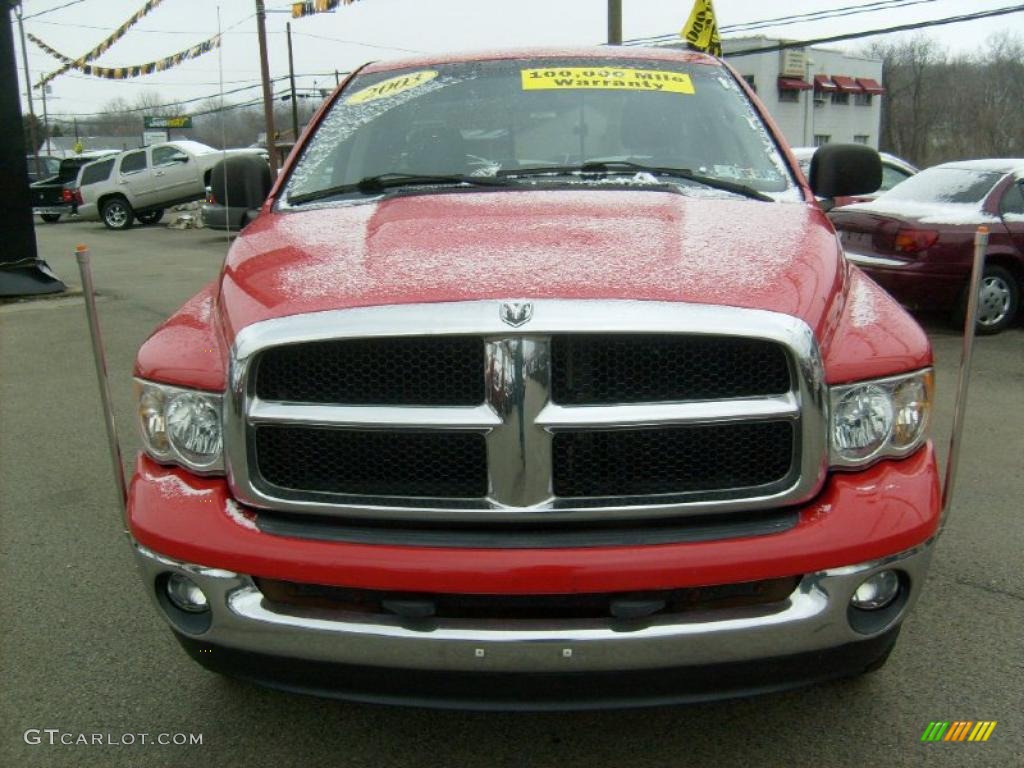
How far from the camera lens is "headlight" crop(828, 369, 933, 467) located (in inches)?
87.0

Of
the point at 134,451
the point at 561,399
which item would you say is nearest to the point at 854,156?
the point at 561,399

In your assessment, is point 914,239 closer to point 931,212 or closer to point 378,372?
point 931,212

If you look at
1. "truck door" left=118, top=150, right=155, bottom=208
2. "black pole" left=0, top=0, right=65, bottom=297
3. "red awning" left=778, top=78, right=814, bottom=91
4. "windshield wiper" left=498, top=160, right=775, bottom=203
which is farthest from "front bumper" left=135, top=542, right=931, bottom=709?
"red awning" left=778, top=78, right=814, bottom=91

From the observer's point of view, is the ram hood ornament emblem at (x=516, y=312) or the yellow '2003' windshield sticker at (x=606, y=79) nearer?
the ram hood ornament emblem at (x=516, y=312)

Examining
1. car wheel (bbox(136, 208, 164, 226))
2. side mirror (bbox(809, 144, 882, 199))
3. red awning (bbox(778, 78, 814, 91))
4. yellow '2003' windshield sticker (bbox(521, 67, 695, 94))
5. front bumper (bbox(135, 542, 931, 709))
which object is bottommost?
car wheel (bbox(136, 208, 164, 226))

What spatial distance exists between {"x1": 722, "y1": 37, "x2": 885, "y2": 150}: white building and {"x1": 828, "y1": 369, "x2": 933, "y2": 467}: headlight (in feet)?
161

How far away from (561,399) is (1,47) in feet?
37.1

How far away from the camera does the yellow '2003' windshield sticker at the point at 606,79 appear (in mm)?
3676

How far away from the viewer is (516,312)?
207 centimetres

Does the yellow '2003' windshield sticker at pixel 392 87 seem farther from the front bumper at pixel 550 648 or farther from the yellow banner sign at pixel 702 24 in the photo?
the yellow banner sign at pixel 702 24

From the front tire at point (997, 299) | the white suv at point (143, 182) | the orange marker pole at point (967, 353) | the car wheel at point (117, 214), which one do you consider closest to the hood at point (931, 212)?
the front tire at point (997, 299)

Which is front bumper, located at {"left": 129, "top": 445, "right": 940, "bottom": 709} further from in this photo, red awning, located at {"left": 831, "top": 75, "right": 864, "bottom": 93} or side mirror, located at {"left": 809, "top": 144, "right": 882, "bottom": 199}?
red awning, located at {"left": 831, "top": 75, "right": 864, "bottom": 93}

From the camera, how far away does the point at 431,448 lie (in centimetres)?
220

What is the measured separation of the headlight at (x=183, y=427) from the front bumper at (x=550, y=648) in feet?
0.83
